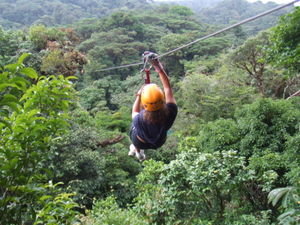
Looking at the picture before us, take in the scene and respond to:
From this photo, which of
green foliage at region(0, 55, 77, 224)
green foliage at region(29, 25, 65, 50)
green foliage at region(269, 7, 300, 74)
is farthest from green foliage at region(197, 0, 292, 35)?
green foliage at region(0, 55, 77, 224)

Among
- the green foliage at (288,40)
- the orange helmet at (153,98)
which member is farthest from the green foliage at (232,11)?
the orange helmet at (153,98)

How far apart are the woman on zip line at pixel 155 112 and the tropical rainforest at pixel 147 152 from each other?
1.43 ft

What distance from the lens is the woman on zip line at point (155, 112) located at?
160 centimetres

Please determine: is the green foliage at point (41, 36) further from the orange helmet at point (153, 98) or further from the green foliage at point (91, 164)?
the orange helmet at point (153, 98)

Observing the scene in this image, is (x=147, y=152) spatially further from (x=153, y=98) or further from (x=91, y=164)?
(x=153, y=98)

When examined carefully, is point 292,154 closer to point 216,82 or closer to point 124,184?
point 124,184

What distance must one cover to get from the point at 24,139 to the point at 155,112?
75 centimetres

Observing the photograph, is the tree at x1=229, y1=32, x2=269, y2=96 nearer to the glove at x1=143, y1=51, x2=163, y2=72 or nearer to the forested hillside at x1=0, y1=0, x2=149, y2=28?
the glove at x1=143, y1=51, x2=163, y2=72

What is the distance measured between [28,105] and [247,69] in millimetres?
9501

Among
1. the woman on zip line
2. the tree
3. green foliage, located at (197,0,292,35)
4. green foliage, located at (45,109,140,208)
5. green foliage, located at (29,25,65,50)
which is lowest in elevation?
green foliage, located at (45,109,140,208)

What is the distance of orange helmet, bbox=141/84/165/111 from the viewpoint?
5.20ft

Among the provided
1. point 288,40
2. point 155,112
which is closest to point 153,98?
point 155,112

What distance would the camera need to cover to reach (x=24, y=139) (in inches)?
47.8

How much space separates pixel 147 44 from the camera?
16172 mm
